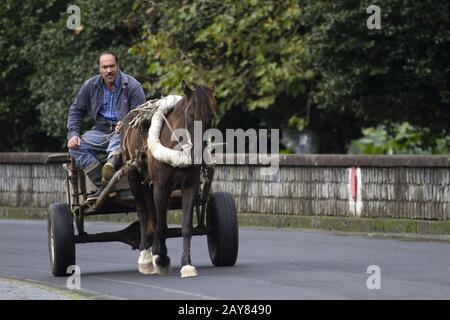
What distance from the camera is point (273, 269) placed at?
15672 millimetres

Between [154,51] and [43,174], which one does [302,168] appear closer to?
[43,174]

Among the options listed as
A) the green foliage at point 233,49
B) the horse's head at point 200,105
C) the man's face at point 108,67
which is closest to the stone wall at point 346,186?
the green foliage at point 233,49

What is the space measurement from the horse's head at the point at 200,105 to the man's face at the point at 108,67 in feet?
4.83

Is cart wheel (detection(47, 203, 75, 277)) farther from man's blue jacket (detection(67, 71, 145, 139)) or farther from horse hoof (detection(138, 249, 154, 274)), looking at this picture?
man's blue jacket (detection(67, 71, 145, 139))

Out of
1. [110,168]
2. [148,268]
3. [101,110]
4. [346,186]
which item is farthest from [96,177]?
[346,186]

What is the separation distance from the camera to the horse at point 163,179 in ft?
48.0

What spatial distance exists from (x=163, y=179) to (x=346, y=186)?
9.59 metres

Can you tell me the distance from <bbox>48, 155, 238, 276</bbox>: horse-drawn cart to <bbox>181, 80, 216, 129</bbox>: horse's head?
2.74 ft

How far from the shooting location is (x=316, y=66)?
31.1 metres

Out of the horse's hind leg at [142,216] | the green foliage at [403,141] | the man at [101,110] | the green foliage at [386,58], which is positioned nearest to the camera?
the horse's hind leg at [142,216]

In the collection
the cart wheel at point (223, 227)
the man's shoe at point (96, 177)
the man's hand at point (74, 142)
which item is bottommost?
the cart wheel at point (223, 227)

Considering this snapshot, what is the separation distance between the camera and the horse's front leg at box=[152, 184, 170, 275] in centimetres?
1491

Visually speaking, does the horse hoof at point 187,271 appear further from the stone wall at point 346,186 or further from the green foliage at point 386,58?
the green foliage at point 386,58
